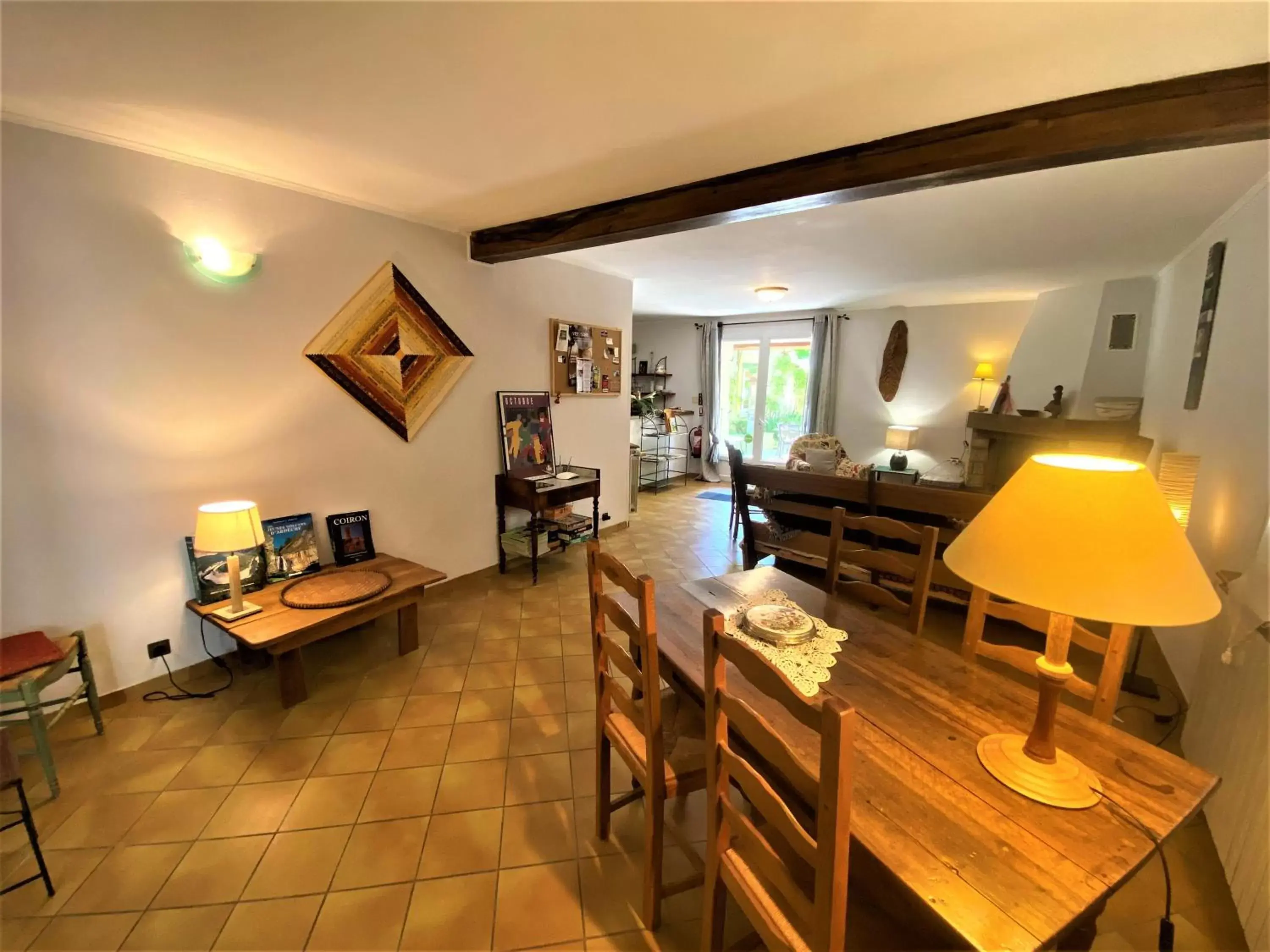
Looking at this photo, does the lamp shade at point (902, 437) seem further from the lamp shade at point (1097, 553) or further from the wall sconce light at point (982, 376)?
the lamp shade at point (1097, 553)

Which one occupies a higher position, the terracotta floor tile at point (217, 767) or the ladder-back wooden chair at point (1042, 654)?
the ladder-back wooden chair at point (1042, 654)

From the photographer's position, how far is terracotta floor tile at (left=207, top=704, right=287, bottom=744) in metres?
2.10

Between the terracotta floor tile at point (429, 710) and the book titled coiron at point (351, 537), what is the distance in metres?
0.98

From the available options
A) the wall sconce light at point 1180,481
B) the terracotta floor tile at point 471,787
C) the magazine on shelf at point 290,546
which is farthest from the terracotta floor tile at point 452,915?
the wall sconce light at point 1180,481

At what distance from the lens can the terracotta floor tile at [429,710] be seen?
7.30 feet

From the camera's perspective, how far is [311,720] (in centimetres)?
222

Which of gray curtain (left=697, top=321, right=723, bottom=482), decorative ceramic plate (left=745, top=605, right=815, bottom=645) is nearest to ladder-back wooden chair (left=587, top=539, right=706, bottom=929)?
decorative ceramic plate (left=745, top=605, right=815, bottom=645)

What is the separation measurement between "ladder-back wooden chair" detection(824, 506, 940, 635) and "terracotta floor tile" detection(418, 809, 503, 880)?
150 centimetres

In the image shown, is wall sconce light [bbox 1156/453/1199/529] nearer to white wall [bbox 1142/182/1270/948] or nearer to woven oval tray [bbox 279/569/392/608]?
white wall [bbox 1142/182/1270/948]

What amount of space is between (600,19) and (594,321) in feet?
10.1

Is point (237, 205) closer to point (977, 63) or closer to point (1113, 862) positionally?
point (977, 63)

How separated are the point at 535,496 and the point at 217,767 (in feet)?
6.83

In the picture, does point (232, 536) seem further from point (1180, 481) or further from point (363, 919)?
point (1180, 481)

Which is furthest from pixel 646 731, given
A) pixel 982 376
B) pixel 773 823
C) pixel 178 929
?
pixel 982 376
